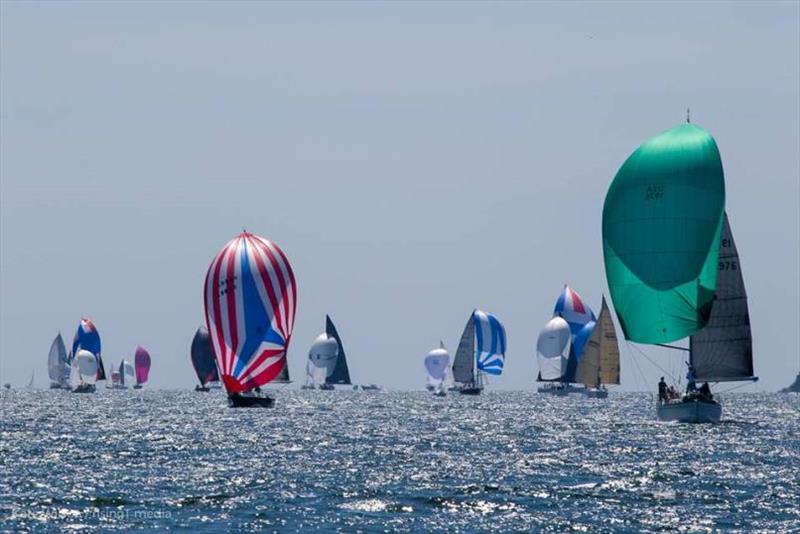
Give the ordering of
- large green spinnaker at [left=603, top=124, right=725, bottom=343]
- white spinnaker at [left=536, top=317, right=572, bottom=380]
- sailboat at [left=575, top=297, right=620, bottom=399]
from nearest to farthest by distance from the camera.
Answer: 1. large green spinnaker at [left=603, top=124, right=725, bottom=343]
2. sailboat at [left=575, top=297, right=620, bottom=399]
3. white spinnaker at [left=536, top=317, right=572, bottom=380]

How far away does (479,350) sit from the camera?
150000 mm

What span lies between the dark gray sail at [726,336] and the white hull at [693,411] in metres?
1.38

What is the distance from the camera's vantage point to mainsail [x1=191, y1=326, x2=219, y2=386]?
16025cm

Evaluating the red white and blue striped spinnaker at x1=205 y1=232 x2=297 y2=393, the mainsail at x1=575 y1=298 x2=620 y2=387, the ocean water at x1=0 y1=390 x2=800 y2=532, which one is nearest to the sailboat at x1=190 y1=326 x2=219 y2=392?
the mainsail at x1=575 y1=298 x2=620 y2=387

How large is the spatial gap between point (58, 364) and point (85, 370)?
28.8m

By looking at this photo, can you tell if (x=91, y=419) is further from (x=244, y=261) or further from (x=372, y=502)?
(x=372, y=502)

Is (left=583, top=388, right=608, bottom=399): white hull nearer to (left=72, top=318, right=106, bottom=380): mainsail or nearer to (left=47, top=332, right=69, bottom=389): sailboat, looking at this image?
(left=72, top=318, right=106, bottom=380): mainsail

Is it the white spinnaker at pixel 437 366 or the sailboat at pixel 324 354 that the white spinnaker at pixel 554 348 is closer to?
the white spinnaker at pixel 437 366

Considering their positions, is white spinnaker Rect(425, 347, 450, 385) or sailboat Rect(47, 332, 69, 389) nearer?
white spinnaker Rect(425, 347, 450, 385)

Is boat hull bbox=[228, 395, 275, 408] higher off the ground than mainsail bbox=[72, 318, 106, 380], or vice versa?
mainsail bbox=[72, 318, 106, 380]

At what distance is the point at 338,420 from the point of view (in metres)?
84.8

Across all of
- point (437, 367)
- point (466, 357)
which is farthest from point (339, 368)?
point (466, 357)

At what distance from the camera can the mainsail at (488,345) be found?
15000 centimetres

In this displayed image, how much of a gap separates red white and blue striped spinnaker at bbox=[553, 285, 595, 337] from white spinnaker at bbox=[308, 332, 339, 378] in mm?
43848
